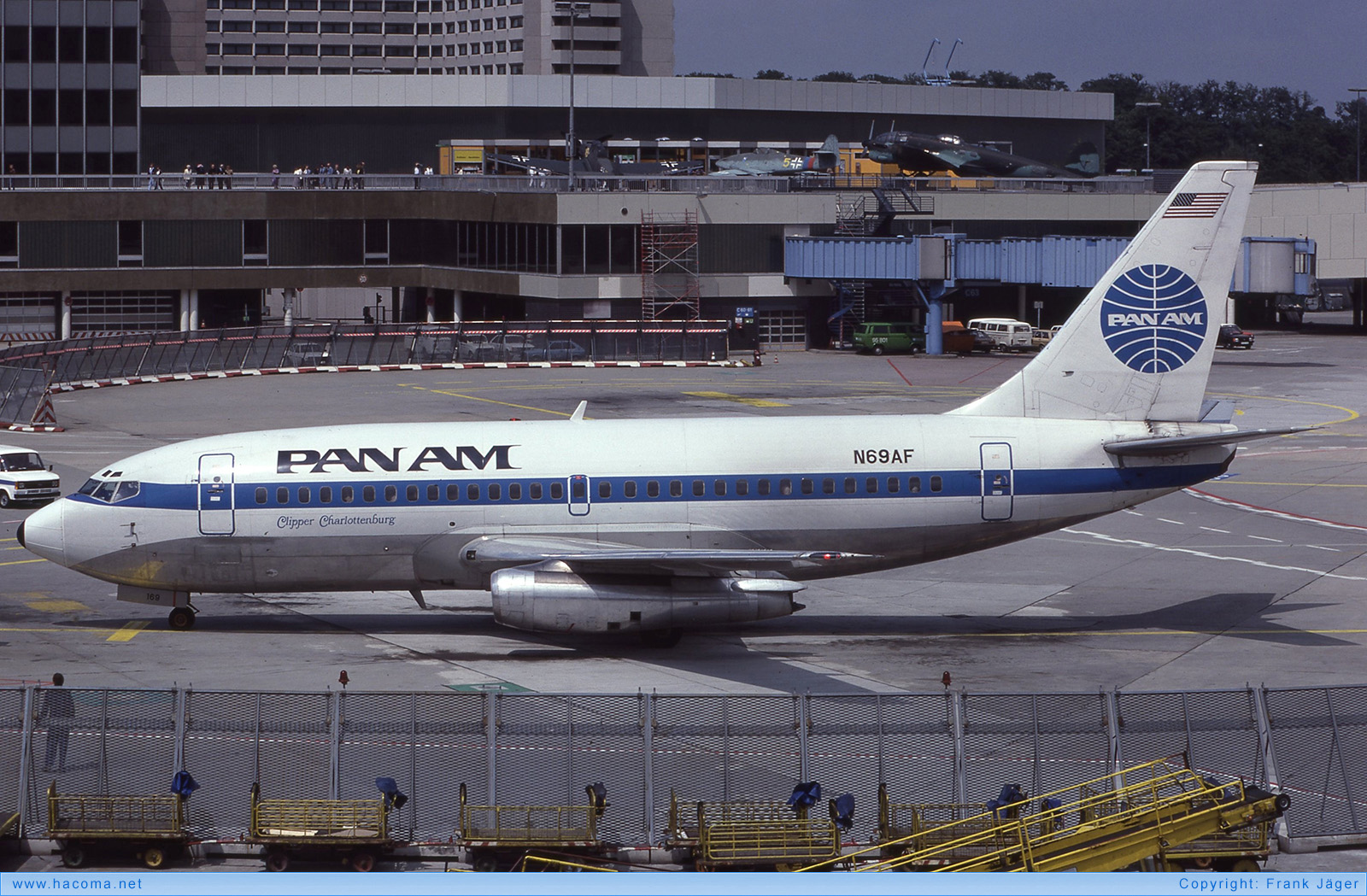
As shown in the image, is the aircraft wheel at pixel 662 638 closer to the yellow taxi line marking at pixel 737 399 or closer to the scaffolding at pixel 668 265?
the yellow taxi line marking at pixel 737 399

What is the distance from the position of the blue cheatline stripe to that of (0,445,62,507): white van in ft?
61.2

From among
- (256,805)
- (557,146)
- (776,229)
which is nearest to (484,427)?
(256,805)

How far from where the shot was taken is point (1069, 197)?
116 metres

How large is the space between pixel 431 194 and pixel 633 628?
3445 inches

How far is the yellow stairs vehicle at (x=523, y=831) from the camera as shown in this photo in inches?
859

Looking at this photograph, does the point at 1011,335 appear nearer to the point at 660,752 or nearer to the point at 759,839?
the point at 660,752

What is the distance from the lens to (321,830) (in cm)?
2195

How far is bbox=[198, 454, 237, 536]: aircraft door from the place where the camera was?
34.6m

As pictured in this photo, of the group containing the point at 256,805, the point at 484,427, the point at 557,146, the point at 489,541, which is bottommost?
the point at 256,805

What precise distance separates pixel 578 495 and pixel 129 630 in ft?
34.8

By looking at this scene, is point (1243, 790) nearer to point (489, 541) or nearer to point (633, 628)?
point (633, 628)

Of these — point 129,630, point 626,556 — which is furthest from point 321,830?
point 129,630

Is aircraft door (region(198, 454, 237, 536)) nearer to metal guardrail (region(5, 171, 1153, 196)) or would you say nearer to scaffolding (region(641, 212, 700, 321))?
scaffolding (region(641, 212, 700, 321))

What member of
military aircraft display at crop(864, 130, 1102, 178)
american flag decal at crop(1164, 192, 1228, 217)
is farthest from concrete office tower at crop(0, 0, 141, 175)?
american flag decal at crop(1164, 192, 1228, 217)
